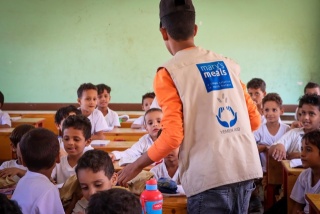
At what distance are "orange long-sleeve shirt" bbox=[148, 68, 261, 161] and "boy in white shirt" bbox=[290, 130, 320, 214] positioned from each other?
1577mm

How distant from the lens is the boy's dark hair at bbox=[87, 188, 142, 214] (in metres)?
1.28

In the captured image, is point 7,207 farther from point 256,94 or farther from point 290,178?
point 256,94

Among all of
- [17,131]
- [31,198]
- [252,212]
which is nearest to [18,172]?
[17,131]

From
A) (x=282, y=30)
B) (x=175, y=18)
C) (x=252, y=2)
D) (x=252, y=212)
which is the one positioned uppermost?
(x=252, y=2)

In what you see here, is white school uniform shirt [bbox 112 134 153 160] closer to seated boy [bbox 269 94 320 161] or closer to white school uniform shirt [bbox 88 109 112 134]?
seated boy [bbox 269 94 320 161]

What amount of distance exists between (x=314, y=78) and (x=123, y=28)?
9.63ft

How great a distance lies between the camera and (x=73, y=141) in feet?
9.74

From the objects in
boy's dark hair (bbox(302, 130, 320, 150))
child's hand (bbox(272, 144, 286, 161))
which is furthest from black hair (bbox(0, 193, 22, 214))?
child's hand (bbox(272, 144, 286, 161))

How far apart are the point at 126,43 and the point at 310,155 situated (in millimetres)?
4412

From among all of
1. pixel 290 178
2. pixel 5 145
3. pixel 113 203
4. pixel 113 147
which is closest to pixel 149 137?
pixel 113 147

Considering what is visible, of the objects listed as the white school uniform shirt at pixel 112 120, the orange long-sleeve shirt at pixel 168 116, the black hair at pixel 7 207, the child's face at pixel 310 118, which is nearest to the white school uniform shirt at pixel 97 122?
the white school uniform shirt at pixel 112 120

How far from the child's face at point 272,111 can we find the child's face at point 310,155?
1.26 meters

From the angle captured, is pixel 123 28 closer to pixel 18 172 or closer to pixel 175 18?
pixel 18 172

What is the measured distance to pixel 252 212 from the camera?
3947mm
